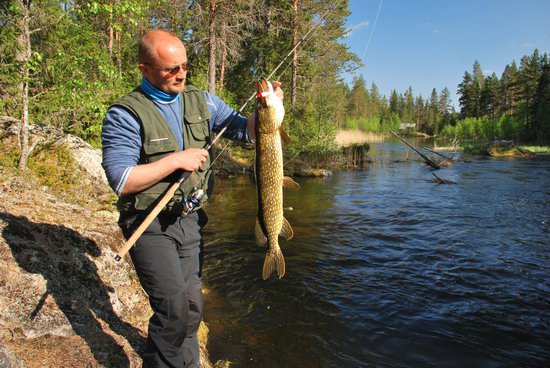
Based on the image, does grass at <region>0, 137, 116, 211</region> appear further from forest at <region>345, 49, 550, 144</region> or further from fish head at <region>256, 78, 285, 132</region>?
forest at <region>345, 49, 550, 144</region>

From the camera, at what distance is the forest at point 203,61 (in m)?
7.51

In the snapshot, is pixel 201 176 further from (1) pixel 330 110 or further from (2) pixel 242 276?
(1) pixel 330 110

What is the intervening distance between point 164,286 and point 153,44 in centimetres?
191

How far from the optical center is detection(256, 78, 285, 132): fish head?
129 inches

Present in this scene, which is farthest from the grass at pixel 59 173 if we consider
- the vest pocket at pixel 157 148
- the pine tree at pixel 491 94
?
the pine tree at pixel 491 94

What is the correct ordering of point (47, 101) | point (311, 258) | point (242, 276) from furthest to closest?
point (311, 258) < point (47, 101) < point (242, 276)

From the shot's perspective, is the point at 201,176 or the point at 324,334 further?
the point at 324,334

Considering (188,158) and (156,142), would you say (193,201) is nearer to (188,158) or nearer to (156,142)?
(188,158)

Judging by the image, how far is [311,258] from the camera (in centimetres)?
891

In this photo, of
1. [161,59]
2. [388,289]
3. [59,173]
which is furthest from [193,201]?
[59,173]

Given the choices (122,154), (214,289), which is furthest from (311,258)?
(122,154)

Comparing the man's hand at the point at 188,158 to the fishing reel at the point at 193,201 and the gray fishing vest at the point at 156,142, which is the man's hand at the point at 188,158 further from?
the fishing reel at the point at 193,201

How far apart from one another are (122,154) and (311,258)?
6.86 m

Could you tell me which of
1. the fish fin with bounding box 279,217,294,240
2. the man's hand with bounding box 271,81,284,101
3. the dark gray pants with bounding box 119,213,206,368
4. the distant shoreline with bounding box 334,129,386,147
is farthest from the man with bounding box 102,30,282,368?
the distant shoreline with bounding box 334,129,386,147
